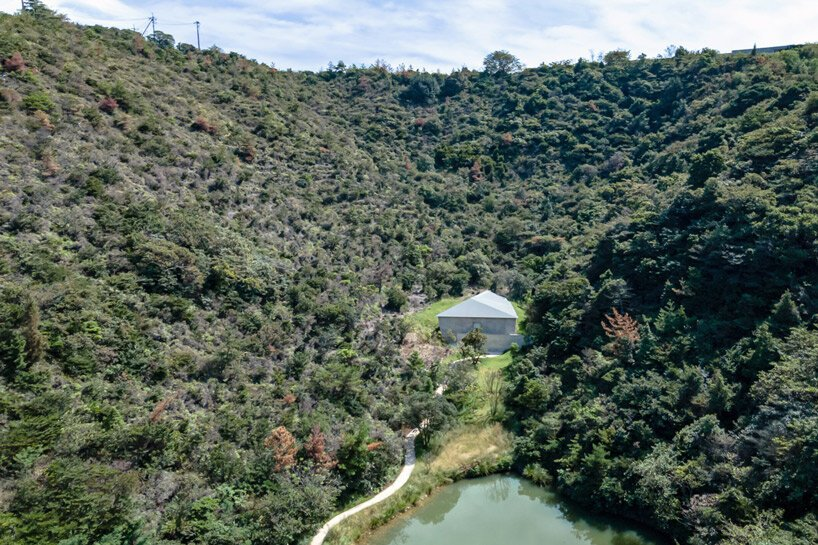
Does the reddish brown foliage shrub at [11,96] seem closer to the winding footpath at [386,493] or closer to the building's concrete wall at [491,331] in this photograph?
the winding footpath at [386,493]

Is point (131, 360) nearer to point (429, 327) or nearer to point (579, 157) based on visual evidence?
point (429, 327)

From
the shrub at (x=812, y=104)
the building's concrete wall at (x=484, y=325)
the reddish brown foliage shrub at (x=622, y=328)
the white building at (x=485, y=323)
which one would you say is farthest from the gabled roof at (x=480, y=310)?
the shrub at (x=812, y=104)

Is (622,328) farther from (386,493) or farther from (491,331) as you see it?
(386,493)

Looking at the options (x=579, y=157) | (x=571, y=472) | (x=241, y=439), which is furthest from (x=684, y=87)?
(x=241, y=439)

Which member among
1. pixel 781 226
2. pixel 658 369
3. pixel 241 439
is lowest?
pixel 241 439

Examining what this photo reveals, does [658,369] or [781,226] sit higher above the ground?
[781,226]

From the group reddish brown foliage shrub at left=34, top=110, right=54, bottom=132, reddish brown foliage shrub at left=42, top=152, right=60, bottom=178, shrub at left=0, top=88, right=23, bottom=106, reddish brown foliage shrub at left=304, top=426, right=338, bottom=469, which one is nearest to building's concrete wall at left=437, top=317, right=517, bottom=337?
reddish brown foliage shrub at left=304, top=426, right=338, bottom=469
